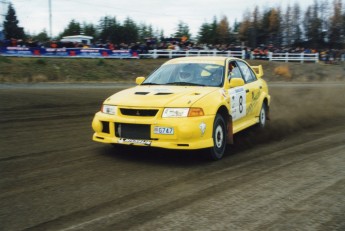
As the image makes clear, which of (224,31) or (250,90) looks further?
(224,31)

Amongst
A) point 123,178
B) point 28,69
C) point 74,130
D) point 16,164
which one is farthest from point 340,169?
point 28,69

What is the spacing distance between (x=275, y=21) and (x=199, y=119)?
84.7 metres

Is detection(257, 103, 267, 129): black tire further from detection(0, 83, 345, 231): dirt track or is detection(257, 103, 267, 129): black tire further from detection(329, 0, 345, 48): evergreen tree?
detection(329, 0, 345, 48): evergreen tree

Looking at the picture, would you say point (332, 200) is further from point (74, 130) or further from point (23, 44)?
point (23, 44)

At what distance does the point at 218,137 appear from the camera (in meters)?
6.12

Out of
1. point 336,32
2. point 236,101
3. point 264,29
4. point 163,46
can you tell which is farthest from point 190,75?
point 264,29

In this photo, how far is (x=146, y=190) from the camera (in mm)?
4512

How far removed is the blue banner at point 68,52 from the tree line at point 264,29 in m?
34.9

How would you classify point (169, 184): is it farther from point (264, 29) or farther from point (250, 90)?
point (264, 29)

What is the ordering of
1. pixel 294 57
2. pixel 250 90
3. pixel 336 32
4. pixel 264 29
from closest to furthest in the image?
pixel 250 90 → pixel 294 57 → pixel 336 32 → pixel 264 29

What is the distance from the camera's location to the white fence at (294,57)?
38.2m

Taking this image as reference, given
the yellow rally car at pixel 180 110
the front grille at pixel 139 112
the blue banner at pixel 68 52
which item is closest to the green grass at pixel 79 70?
the blue banner at pixel 68 52

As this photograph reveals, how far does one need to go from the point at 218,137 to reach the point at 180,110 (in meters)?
0.85

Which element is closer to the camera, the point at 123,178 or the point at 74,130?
the point at 123,178
